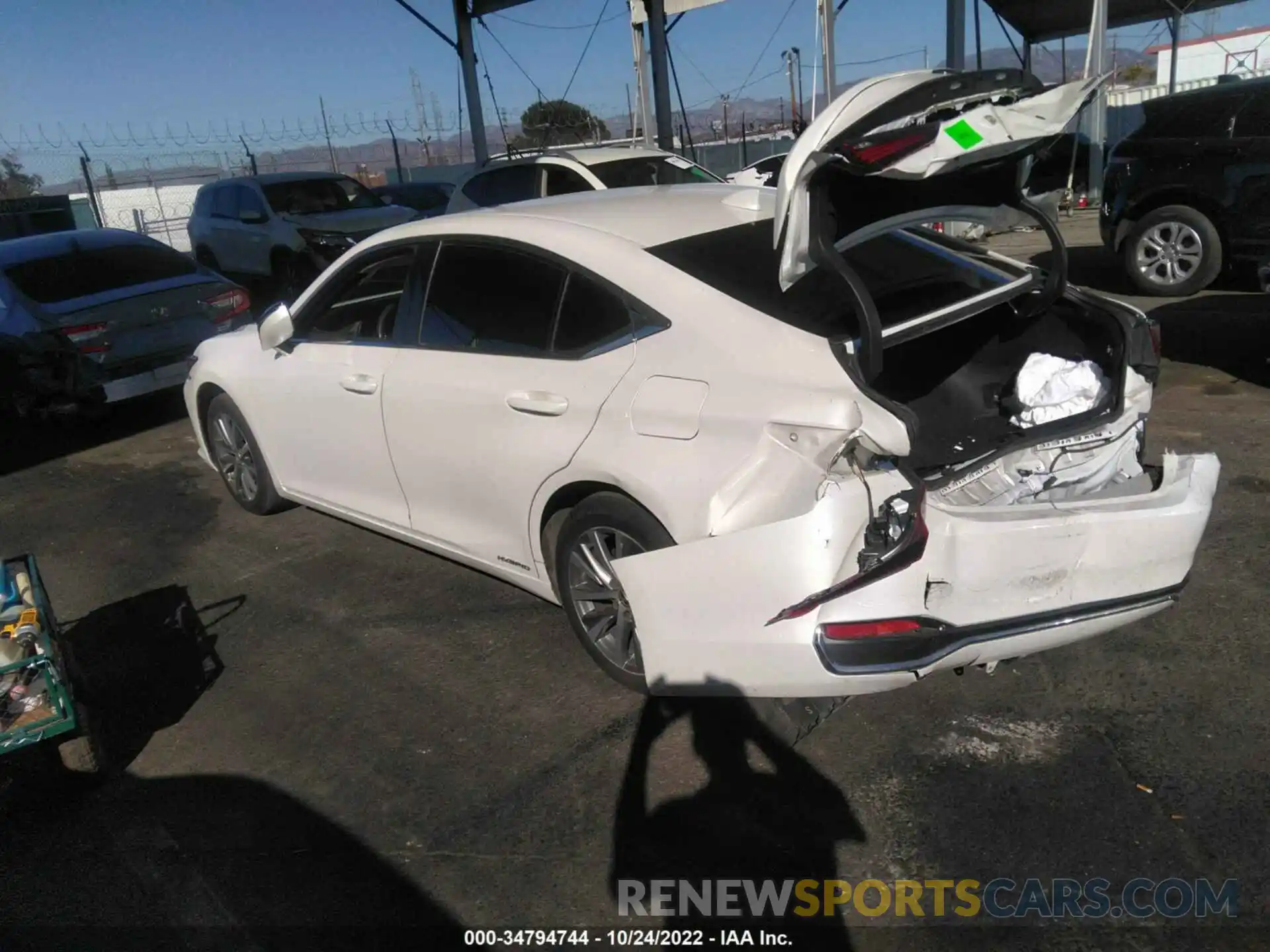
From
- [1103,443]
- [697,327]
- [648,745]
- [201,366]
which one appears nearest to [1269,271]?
[1103,443]

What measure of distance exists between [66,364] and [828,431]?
638cm

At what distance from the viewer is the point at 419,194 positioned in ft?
57.3

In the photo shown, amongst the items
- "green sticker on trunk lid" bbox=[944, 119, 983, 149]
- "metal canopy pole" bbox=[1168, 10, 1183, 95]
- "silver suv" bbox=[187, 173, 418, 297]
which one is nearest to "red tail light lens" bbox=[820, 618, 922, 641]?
"green sticker on trunk lid" bbox=[944, 119, 983, 149]

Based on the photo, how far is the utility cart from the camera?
2.98 meters

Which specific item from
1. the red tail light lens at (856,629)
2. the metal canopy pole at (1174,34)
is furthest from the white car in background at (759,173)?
the metal canopy pole at (1174,34)

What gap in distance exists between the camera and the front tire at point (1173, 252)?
8688 millimetres

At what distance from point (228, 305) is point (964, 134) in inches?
259

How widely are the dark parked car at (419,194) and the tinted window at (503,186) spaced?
5.03 metres

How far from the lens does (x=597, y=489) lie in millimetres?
3305

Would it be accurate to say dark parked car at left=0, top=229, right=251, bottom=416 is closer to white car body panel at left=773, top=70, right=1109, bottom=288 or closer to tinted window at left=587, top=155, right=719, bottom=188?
tinted window at left=587, top=155, right=719, bottom=188

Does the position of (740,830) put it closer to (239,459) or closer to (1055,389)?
(1055,389)

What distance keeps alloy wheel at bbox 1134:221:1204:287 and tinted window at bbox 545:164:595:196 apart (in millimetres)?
5196

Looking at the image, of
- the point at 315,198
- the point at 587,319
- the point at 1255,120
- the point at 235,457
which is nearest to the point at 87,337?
the point at 235,457

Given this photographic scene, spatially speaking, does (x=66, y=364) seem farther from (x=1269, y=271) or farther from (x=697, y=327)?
(x=1269, y=271)
